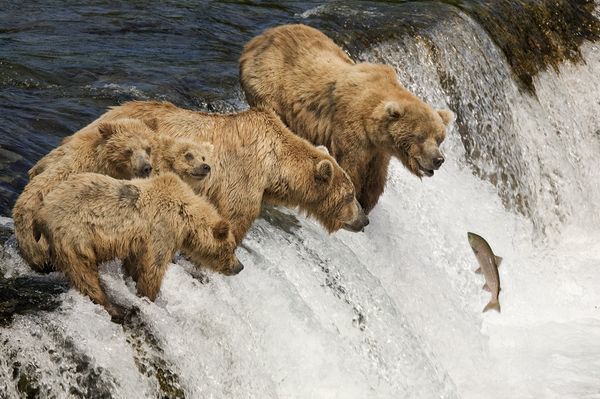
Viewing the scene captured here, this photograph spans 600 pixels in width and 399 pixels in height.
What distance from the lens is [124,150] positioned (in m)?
6.95

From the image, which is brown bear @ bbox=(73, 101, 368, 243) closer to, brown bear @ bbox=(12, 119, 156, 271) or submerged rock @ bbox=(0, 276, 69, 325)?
brown bear @ bbox=(12, 119, 156, 271)

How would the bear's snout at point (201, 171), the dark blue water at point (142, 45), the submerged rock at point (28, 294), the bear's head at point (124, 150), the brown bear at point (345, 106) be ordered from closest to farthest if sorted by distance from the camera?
the submerged rock at point (28, 294), the bear's head at point (124, 150), the bear's snout at point (201, 171), the brown bear at point (345, 106), the dark blue water at point (142, 45)

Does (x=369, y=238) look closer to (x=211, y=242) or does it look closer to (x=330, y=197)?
(x=330, y=197)

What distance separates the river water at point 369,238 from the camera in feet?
21.2

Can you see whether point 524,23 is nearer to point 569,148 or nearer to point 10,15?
point 569,148

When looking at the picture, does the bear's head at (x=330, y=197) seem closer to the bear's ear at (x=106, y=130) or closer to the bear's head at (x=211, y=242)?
the bear's head at (x=211, y=242)

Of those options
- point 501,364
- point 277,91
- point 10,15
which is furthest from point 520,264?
point 10,15

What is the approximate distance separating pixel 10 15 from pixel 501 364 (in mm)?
6787

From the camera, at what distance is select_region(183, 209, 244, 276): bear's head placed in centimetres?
672

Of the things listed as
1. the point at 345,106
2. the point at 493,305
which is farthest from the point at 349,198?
the point at 493,305

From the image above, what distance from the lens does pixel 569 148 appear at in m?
14.1

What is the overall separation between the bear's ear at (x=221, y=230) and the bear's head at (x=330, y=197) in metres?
1.09

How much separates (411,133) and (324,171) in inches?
41.9

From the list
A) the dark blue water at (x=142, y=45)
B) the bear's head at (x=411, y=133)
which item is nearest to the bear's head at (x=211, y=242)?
the dark blue water at (x=142, y=45)
